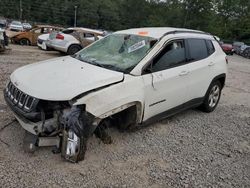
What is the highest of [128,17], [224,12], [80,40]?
[80,40]

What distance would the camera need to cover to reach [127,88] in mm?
4102

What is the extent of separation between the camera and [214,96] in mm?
6434

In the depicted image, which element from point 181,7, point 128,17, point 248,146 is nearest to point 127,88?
point 248,146

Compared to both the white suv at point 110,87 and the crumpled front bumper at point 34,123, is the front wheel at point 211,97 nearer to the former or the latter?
the white suv at point 110,87

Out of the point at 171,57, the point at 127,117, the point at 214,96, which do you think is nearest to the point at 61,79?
the point at 127,117

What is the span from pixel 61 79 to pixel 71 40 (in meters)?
10.2

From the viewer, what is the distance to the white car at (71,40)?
44.6ft

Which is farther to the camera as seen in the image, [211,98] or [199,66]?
[211,98]

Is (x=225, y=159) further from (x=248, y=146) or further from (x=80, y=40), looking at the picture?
(x=80, y=40)

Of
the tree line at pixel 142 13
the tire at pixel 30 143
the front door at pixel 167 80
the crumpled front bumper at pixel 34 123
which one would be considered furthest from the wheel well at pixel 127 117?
the tree line at pixel 142 13

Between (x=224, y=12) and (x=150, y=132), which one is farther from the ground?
(x=150, y=132)

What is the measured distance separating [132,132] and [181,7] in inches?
2469

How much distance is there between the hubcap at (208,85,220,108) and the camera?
247 inches

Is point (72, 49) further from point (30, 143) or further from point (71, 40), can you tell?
point (30, 143)
